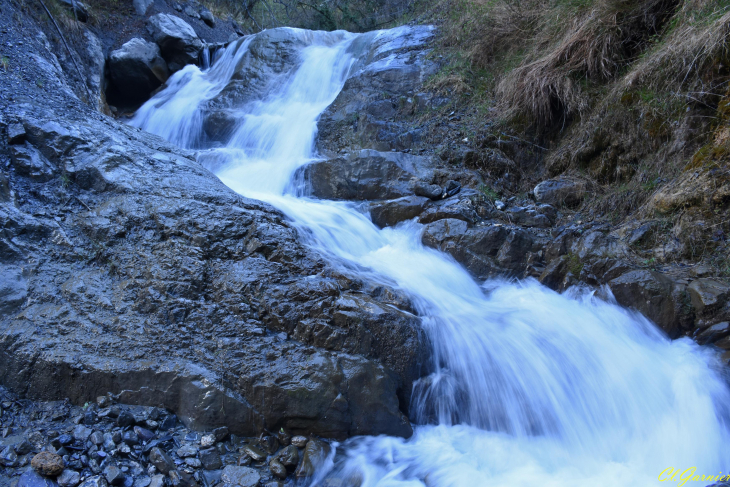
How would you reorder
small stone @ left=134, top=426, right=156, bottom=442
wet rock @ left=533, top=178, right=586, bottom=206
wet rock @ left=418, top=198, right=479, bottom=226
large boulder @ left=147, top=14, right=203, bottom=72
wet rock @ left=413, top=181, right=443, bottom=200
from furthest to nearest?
large boulder @ left=147, top=14, right=203, bottom=72 < wet rock @ left=413, top=181, right=443, bottom=200 < wet rock @ left=533, top=178, right=586, bottom=206 < wet rock @ left=418, top=198, right=479, bottom=226 < small stone @ left=134, top=426, right=156, bottom=442

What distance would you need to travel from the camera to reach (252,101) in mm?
8688

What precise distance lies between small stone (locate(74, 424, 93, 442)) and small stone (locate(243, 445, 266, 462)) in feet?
2.81

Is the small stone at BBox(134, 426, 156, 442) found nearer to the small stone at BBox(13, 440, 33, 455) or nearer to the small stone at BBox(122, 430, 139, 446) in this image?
the small stone at BBox(122, 430, 139, 446)

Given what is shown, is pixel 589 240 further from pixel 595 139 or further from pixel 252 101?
pixel 252 101

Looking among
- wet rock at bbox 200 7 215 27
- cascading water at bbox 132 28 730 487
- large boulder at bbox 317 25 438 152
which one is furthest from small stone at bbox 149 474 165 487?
wet rock at bbox 200 7 215 27

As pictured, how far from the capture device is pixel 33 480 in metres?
2.17

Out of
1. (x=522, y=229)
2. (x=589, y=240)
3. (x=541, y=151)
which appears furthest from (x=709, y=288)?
(x=541, y=151)

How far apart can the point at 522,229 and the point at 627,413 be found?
2114 mm

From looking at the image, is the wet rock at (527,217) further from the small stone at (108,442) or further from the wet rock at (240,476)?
the small stone at (108,442)

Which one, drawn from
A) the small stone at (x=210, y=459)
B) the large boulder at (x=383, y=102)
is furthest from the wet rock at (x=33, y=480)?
the large boulder at (x=383, y=102)

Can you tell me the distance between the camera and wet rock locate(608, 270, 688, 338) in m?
3.60

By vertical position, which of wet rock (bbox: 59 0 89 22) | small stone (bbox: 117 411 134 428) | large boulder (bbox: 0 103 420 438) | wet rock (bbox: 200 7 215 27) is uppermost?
wet rock (bbox: 200 7 215 27)

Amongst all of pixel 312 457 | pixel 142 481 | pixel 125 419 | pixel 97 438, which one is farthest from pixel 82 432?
pixel 312 457

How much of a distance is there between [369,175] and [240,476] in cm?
404
